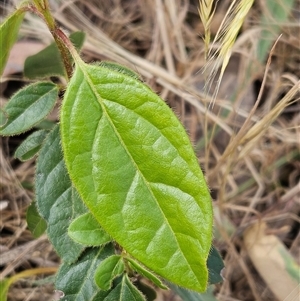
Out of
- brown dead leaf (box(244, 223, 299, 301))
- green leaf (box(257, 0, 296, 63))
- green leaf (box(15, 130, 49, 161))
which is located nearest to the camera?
green leaf (box(15, 130, 49, 161))

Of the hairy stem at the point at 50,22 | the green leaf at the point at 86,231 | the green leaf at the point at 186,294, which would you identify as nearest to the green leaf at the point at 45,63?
the hairy stem at the point at 50,22

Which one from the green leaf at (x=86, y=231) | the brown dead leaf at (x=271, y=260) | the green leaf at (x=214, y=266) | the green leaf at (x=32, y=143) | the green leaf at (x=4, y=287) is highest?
the green leaf at (x=32, y=143)

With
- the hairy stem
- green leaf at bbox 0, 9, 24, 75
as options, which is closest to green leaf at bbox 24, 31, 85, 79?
green leaf at bbox 0, 9, 24, 75

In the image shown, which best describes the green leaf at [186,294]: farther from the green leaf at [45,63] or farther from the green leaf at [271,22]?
the green leaf at [271,22]

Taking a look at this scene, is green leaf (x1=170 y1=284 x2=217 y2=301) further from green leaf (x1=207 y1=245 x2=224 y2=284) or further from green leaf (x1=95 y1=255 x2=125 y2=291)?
green leaf (x1=95 y1=255 x2=125 y2=291)

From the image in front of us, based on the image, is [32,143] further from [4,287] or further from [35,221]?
[4,287]

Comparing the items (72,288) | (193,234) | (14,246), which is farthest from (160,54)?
(193,234)
